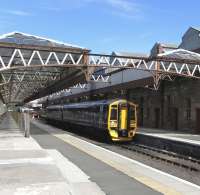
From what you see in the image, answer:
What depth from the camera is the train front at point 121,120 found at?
2828 centimetres

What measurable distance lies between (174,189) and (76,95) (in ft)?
201

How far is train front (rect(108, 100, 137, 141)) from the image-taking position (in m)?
28.3

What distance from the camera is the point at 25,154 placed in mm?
16750

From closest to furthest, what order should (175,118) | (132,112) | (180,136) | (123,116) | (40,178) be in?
(40,178) → (123,116) → (180,136) → (132,112) → (175,118)

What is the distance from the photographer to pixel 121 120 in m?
28.6

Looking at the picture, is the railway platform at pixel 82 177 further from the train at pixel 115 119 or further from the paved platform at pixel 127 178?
the train at pixel 115 119

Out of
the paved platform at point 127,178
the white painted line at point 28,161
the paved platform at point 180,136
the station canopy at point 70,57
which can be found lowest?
the paved platform at point 127,178

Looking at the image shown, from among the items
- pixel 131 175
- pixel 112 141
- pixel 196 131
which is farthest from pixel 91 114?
pixel 131 175

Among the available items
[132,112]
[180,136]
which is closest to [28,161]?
[132,112]

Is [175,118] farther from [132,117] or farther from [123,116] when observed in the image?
[123,116]

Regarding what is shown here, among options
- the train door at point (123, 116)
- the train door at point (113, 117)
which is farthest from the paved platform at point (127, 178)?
the train door at point (123, 116)

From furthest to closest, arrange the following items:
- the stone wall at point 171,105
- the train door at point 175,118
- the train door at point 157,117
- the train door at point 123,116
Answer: the train door at point 157,117 < the train door at point 175,118 < the stone wall at point 171,105 < the train door at point 123,116

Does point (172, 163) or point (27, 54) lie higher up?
point (27, 54)

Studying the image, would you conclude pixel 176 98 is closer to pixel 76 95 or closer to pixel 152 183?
pixel 152 183
